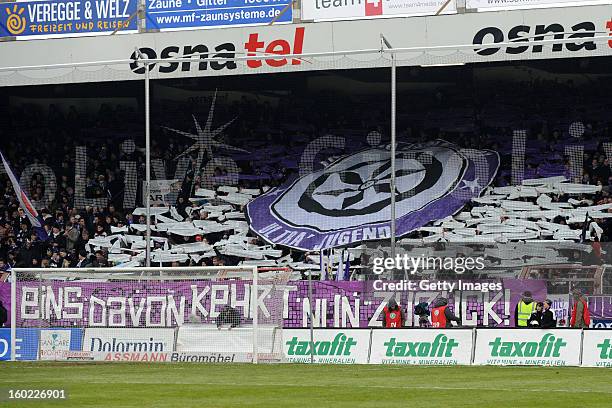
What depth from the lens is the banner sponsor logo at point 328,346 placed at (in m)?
23.7

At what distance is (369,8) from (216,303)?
9170 mm

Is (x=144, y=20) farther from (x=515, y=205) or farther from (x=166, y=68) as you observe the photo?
(x=515, y=205)

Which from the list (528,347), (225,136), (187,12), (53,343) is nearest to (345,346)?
(528,347)

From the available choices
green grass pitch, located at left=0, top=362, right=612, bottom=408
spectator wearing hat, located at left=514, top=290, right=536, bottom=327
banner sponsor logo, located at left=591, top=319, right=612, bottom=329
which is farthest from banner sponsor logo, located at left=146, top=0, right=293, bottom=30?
green grass pitch, located at left=0, top=362, right=612, bottom=408

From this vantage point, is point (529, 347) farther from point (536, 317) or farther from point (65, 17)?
point (65, 17)

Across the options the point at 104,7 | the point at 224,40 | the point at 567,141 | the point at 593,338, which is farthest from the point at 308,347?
the point at 567,141

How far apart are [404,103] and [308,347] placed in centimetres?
1621

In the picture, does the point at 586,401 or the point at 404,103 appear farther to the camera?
the point at 404,103

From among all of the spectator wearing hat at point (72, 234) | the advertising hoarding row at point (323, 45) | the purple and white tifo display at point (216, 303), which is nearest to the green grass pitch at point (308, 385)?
the purple and white tifo display at point (216, 303)

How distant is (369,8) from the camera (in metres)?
30.3

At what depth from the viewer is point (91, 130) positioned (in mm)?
40000

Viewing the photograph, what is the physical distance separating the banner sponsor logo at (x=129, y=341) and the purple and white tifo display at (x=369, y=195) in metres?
10.5

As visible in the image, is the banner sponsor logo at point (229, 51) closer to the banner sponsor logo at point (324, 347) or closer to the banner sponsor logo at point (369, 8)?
the banner sponsor logo at point (369, 8)

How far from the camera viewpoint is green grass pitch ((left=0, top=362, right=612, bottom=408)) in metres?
14.5
